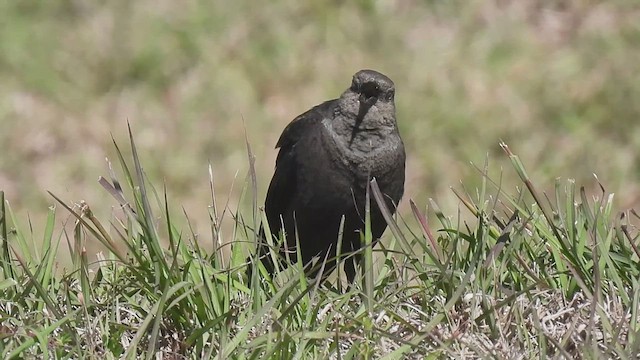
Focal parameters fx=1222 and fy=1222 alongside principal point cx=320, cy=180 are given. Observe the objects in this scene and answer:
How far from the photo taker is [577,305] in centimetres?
293

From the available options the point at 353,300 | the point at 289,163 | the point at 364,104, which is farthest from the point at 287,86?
the point at 353,300

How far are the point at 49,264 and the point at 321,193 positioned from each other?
4.16 feet

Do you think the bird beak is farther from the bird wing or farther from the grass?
the grass

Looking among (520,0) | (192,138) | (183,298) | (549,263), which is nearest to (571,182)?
(549,263)

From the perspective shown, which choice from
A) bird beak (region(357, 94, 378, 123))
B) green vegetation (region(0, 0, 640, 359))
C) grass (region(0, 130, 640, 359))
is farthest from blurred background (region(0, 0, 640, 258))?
grass (region(0, 130, 640, 359))

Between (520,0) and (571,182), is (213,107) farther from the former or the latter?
(571,182)

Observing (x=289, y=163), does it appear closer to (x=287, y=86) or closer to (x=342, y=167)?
(x=342, y=167)

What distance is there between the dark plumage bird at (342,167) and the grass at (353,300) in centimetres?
85

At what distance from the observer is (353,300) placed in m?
3.00

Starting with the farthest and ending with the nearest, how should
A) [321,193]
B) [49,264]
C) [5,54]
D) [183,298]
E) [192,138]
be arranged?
[5,54], [192,138], [321,193], [49,264], [183,298]

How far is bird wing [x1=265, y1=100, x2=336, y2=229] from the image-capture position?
4.27 m

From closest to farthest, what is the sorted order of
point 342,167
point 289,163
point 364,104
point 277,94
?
point 342,167 → point 364,104 → point 289,163 → point 277,94

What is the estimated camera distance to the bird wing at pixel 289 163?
4270 millimetres

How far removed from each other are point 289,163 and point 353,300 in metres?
1.38
